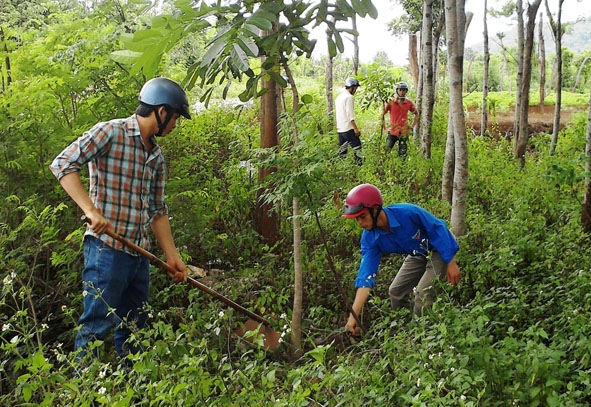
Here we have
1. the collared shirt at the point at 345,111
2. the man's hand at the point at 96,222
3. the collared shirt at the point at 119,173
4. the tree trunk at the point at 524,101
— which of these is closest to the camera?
the man's hand at the point at 96,222

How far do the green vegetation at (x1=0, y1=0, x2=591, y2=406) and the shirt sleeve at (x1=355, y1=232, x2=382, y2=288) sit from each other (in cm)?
21

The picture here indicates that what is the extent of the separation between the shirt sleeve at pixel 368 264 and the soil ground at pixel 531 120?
38.7ft

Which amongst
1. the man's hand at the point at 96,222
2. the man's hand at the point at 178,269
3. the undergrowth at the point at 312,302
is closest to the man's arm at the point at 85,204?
the man's hand at the point at 96,222

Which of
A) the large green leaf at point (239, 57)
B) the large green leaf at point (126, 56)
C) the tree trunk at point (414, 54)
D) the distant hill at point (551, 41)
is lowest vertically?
the large green leaf at point (239, 57)

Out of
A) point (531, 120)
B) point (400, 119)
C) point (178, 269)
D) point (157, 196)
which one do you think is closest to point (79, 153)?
point (157, 196)

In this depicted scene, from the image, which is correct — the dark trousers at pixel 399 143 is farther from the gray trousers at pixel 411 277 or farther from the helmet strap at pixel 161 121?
the helmet strap at pixel 161 121

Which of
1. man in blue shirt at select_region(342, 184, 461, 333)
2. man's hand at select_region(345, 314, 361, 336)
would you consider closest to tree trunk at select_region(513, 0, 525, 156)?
man in blue shirt at select_region(342, 184, 461, 333)

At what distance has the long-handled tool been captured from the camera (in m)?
3.42

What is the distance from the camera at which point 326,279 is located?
532 cm

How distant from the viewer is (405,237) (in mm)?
4230

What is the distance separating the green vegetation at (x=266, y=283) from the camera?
277 centimetres

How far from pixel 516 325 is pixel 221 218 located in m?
3.61

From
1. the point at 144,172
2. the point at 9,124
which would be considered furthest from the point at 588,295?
the point at 9,124

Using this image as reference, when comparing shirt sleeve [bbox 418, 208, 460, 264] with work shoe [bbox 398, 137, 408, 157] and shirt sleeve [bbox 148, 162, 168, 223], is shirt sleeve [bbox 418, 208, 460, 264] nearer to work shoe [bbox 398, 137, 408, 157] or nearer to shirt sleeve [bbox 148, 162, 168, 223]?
shirt sleeve [bbox 148, 162, 168, 223]
